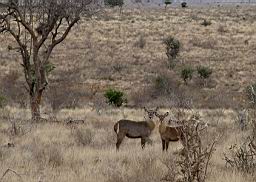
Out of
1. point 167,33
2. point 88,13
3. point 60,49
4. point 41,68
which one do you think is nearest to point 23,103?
point 41,68

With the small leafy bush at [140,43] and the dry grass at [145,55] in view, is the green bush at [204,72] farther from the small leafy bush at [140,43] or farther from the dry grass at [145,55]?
the small leafy bush at [140,43]

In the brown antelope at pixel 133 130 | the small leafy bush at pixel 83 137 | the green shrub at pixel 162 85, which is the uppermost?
the brown antelope at pixel 133 130

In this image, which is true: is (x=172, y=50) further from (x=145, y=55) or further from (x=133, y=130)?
(x=133, y=130)

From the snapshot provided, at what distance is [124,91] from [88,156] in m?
20.4

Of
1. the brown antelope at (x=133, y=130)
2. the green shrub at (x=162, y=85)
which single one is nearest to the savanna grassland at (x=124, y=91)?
the green shrub at (x=162, y=85)

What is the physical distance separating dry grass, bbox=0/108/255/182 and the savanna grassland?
21mm

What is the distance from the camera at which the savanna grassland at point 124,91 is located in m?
9.70

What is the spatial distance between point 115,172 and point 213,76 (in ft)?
88.4

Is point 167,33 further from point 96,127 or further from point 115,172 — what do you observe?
point 115,172

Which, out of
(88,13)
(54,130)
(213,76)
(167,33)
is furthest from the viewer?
(167,33)

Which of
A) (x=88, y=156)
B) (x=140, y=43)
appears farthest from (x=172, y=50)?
(x=88, y=156)

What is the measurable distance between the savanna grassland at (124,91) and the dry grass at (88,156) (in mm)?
21

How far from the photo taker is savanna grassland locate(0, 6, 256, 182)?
9.70 metres

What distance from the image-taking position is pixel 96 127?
16328 mm
